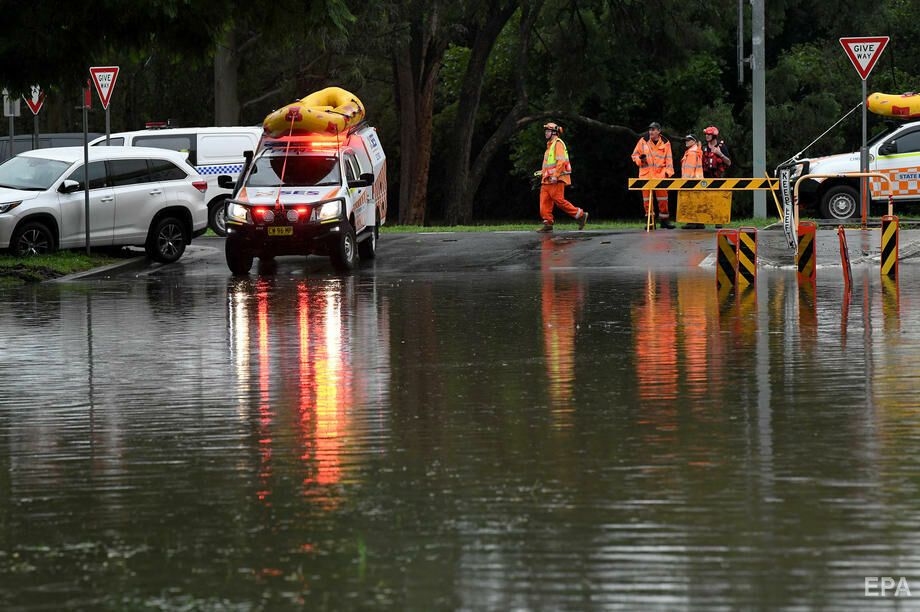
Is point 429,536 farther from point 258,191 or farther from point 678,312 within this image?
point 258,191

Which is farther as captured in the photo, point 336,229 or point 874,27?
point 874,27

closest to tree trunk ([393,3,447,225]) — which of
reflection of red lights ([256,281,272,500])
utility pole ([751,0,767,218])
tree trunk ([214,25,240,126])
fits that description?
tree trunk ([214,25,240,126])

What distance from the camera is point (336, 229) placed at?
23406 mm

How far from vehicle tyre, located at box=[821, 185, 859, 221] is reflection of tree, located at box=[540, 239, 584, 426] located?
24.6 ft

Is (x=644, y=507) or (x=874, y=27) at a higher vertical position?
(x=874, y=27)

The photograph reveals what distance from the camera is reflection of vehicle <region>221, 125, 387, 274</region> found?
23359 mm

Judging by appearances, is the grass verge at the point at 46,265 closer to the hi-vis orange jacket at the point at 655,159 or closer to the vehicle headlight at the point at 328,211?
the vehicle headlight at the point at 328,211

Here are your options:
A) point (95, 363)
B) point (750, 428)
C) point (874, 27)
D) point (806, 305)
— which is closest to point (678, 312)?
point (806, 305)

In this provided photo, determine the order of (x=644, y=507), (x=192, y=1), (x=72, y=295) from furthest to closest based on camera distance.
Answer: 1. (x=192, y=1)
2. (x=72, y=295)
3. (x=644, y=507)

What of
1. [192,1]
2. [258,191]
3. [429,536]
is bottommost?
[429,536]

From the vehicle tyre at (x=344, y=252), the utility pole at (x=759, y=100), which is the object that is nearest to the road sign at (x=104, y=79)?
the vehicle tyre at (x=344, y=252)

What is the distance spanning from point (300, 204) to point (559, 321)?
8.11m

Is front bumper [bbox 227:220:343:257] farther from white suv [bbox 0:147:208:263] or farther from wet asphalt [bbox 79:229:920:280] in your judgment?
white suv [bbox 0:147:208:263]

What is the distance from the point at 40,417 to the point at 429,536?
423cm
